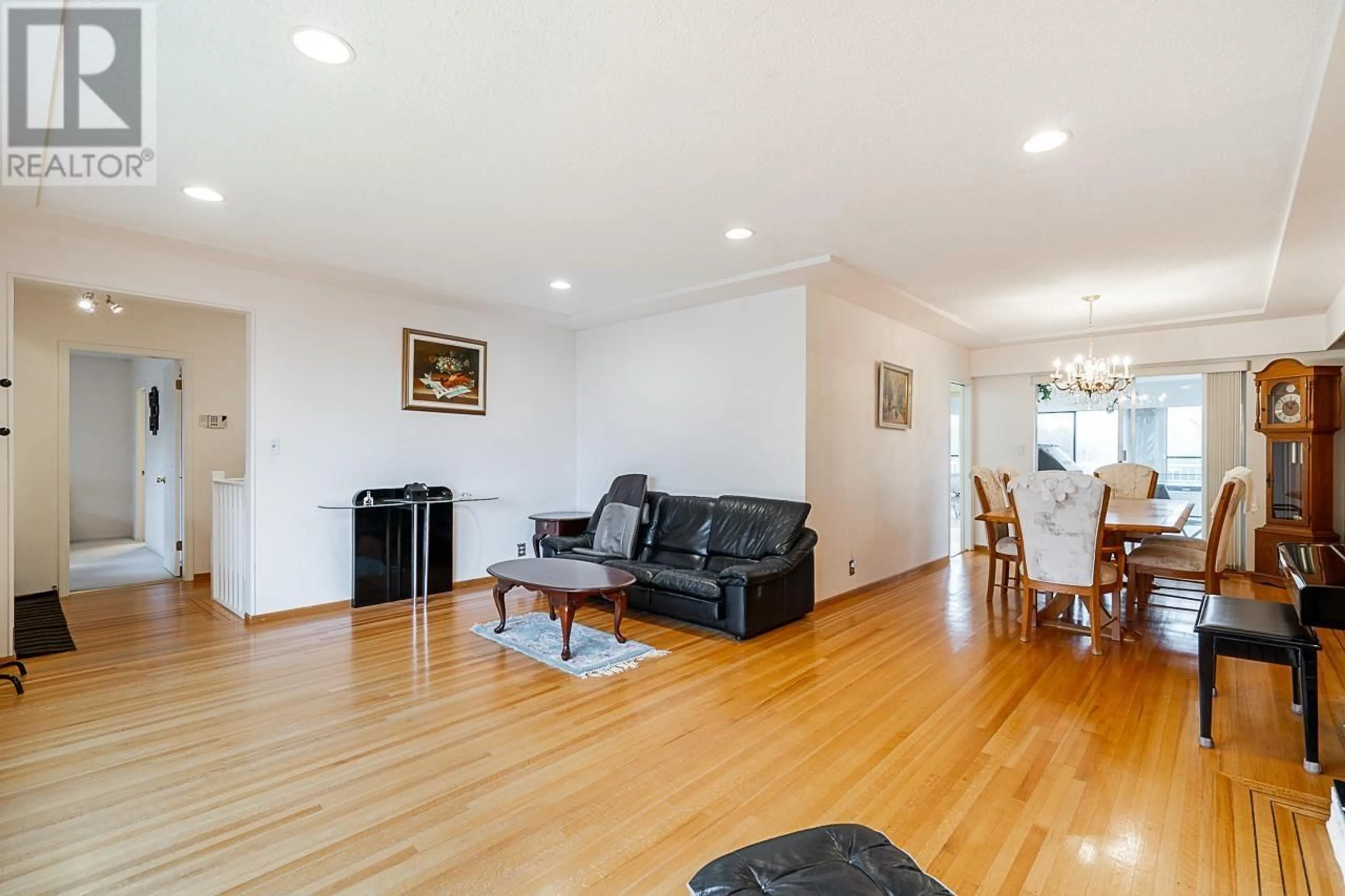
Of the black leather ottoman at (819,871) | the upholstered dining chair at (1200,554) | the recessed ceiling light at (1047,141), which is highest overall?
the recessed ceiling light at (1047,141)

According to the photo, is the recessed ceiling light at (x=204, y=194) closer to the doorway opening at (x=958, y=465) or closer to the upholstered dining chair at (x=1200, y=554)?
the upholstered dining chair at (x=1200, y=554)

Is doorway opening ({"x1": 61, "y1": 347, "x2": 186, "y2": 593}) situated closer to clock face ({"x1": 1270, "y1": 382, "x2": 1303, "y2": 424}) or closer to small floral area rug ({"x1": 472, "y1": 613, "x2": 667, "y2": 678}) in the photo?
small floral area rug ({"x1": 472, "y1": 613, "x2": 667, "y2": 678})

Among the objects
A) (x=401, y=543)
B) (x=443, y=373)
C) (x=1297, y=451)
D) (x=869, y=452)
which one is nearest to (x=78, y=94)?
(x=443, y=373)

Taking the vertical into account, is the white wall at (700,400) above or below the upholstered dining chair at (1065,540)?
above

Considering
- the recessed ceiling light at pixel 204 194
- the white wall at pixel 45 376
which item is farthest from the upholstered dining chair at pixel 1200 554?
the white wall at pixel 45 376

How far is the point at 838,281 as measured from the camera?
458cm

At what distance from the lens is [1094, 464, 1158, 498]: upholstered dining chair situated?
226 inches

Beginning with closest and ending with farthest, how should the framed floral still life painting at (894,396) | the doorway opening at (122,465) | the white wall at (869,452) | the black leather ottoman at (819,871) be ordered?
the black leather ottoman at (819,871) → the white wall at (869,452) → the framed floral still life painting at (894,396) → the doorway opening at (122,465)

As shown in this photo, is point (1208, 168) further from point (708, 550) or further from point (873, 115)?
point (708, 550)

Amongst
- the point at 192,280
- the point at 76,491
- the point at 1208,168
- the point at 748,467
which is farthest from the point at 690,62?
the point at 76,491

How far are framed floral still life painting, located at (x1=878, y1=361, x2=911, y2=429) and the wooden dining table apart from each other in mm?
1188

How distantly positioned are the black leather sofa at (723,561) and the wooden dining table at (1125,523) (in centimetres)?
159

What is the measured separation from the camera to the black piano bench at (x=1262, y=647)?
7.64ft

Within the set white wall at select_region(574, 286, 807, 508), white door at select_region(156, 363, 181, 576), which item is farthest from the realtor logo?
white wall at select_region(574, 286, 807, 508)
